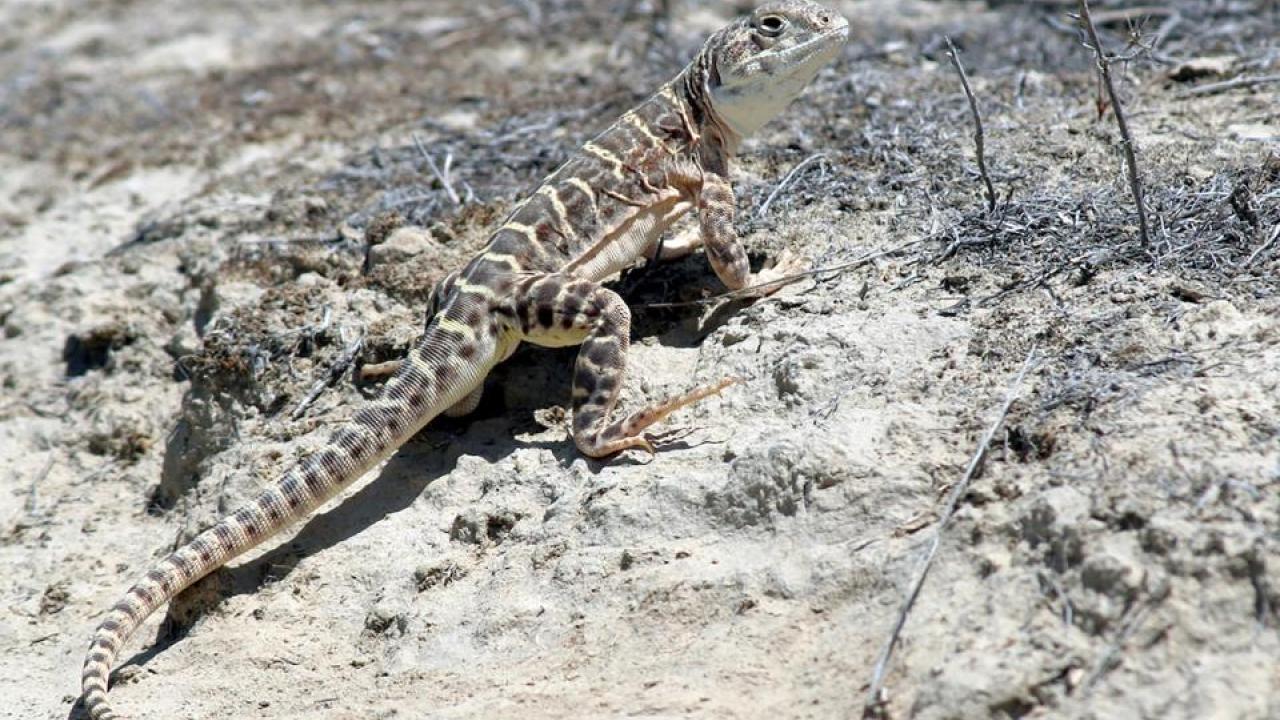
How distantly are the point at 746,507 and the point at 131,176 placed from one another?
7.60 metres

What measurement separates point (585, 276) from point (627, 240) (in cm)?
32

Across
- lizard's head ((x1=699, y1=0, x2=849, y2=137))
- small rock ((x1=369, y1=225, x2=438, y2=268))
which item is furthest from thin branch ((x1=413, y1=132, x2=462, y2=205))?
lizard's head ((x1=699, y1=0, x2=849, y2=137))

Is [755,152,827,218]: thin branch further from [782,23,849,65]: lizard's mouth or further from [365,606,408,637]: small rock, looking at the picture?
[365,606,408,637]: small rock

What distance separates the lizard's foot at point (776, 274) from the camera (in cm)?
678

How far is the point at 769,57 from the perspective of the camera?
7.19 m

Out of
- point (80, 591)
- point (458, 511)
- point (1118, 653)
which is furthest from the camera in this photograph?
point (80, 591)

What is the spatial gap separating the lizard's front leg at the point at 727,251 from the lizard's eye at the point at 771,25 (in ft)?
3.02

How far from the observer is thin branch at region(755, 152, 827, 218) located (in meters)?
7.60

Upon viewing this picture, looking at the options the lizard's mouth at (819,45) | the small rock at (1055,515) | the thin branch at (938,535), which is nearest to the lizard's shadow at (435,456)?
the lizard's mouth at (819,45)

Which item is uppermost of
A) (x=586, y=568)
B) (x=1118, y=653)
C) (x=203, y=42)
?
(x=1118, y=653)

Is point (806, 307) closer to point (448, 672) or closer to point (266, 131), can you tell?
point (448, 672)

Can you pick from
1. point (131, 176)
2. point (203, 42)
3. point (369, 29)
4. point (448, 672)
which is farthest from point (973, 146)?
point (203, 42)

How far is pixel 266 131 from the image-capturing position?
1099 cm

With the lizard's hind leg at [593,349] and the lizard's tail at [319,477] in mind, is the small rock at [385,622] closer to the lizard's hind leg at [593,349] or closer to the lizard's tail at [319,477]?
the lizard's tail at [319,477]
